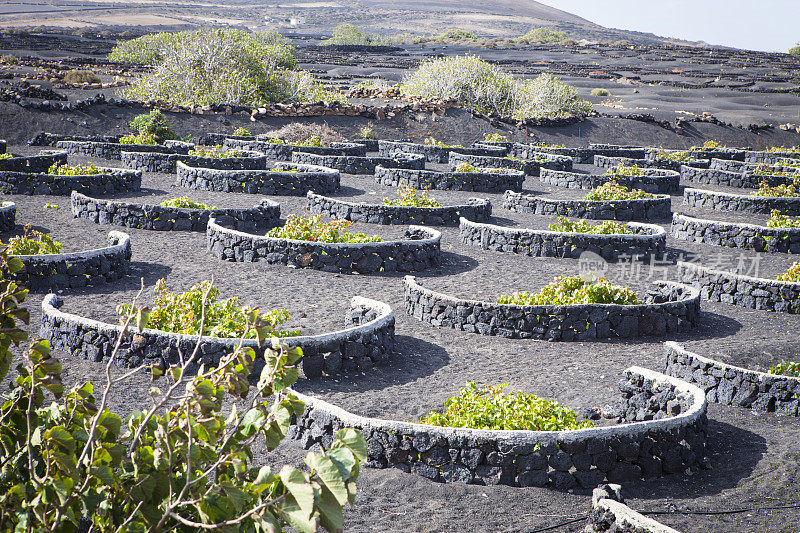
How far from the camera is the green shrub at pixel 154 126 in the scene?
29734mm

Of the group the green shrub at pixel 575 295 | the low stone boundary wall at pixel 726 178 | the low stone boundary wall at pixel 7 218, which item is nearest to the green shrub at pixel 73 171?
the low stone boundary wall at pixel 7 218

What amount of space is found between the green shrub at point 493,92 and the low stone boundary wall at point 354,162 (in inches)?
582

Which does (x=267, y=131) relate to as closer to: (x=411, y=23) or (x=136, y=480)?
(x=136, y=480)

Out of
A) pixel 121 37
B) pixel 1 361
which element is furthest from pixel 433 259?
pixel 121 37

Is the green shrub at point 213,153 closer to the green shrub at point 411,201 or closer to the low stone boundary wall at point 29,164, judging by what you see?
the low stone boundary wall at point 29,164

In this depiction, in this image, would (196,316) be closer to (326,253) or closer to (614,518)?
(326,253)

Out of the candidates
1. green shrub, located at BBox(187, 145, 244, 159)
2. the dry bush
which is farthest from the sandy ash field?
the dry bush

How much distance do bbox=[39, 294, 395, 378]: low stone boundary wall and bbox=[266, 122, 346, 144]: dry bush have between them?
2296 cm

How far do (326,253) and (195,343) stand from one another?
5320mm

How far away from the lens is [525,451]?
6445 millimetres

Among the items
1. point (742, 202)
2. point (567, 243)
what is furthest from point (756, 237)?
point (742, 202)

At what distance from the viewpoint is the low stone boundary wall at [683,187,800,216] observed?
71.6 feet

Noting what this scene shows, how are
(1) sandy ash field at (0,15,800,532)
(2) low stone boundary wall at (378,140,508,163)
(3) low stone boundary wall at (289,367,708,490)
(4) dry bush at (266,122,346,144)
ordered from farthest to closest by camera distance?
(4) dry bush at (266,122,346,144), (2) low stone boundary wall at (378,140,508,163), (3) low stone boundary wall at (289,367,708,490), (1) sandy ash field at (0,15,800,532)

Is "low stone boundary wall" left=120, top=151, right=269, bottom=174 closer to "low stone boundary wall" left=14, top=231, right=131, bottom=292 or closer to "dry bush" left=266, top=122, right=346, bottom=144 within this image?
"dry bush" left=266, top=122, right=346, bottom=144
